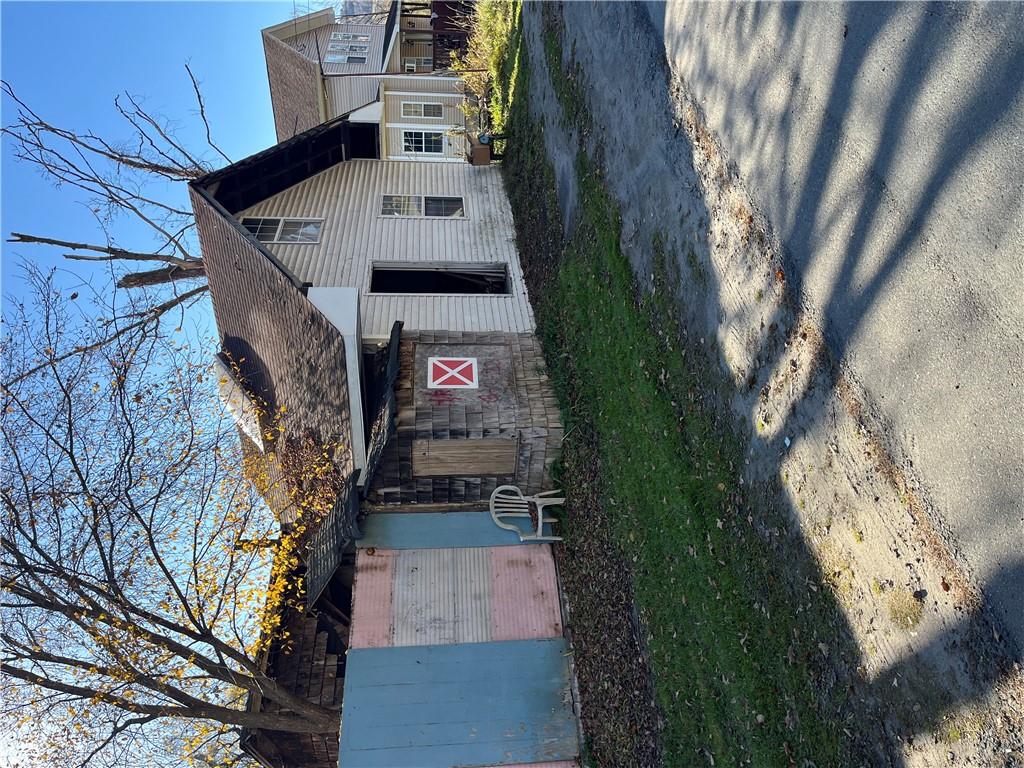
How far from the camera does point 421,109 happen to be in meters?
15.6

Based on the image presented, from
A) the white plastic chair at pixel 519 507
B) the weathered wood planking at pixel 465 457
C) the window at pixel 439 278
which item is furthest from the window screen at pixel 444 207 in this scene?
the white plastic chair at pixel 519 507

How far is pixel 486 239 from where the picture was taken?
1220 centimetres

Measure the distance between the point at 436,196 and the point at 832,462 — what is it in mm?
10337

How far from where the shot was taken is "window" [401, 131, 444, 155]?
48.1 feet

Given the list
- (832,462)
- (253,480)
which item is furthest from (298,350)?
(832,462)

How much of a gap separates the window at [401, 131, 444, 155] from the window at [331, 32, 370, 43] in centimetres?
1061

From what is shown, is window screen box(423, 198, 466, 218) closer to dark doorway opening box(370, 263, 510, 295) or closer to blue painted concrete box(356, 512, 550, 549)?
dark doorway opening box(370, 263, 510, 295)

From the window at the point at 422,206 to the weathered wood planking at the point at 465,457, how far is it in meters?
5.49

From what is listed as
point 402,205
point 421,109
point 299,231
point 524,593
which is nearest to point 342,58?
point 421,109

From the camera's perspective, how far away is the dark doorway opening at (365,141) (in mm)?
13531

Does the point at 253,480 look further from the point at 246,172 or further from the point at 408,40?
the point at 408,40

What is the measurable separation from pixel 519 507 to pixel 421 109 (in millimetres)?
10766

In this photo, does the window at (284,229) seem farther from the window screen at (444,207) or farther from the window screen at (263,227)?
the window screen at (444,207)

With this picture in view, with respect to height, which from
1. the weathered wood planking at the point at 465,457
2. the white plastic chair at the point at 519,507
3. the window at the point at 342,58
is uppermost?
the window at the point at 342,58
